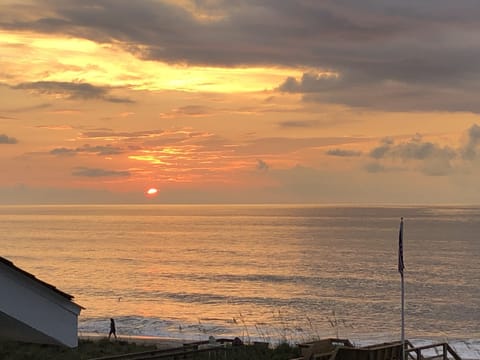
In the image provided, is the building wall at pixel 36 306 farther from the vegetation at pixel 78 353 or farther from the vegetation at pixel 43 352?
the vegetation at pixel 78 353

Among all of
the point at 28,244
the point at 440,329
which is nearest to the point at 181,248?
the point at 28,244

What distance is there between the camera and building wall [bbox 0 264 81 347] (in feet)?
18.8

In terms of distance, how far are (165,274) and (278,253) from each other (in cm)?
3183

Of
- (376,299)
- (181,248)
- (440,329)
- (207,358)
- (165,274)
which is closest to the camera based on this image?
(207,358)

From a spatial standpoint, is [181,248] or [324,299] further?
[181,248]

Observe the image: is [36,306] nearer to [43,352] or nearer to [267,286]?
[43,352]

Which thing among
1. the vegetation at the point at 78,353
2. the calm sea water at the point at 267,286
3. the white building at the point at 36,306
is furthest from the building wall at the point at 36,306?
the calm sea water at the point at 267,286

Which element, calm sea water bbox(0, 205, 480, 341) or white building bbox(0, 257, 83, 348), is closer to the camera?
white building bbox(0, 257, 83, 348)

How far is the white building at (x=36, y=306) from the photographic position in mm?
5727

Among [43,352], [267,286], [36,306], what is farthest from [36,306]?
[267,286]

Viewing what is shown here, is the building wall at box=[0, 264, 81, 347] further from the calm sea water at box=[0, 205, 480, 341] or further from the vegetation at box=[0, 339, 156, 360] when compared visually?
the calm sea water at box=[0, 205, 480, 341]

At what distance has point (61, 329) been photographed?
230 inches

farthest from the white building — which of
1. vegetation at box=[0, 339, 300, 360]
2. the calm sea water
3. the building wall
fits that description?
the calm sea water

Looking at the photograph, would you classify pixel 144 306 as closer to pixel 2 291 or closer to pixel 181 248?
pixel 2 291
